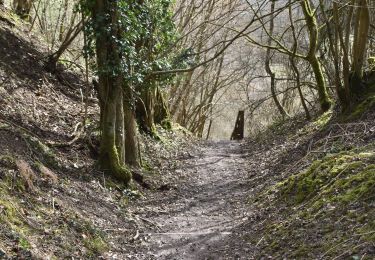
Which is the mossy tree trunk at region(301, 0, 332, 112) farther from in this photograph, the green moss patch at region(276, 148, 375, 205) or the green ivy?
the green moss patch at region(276, 148, 375, 205)

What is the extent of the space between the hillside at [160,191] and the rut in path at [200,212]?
0.02m

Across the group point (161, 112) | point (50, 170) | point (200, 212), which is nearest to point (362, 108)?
point (200, 212)

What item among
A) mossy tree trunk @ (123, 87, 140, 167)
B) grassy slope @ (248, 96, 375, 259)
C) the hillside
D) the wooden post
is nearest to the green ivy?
mossy tree trunk @ (123, 87, 140, 167)

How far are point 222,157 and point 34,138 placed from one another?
6.92 meters

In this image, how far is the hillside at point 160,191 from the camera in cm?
547

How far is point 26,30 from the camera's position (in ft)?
43.9

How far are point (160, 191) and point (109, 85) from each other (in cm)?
246

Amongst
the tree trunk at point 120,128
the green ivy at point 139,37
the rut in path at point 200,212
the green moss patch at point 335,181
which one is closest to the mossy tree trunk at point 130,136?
the green ivy at point 139,37

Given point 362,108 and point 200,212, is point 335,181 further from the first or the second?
point 362,108

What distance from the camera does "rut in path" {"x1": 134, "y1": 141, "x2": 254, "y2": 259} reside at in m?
6.60

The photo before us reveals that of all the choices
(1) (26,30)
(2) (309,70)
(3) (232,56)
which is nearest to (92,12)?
(1) (26,30)

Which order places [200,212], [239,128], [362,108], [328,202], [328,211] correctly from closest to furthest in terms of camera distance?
[328,211] → [328,202] → [200,212] → [362,108] → [239,128]

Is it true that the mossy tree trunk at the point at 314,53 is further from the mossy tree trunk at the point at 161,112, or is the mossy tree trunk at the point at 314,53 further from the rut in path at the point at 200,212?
the mossy tree trunk at the point at 161,112

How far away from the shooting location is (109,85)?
9.00 meters
